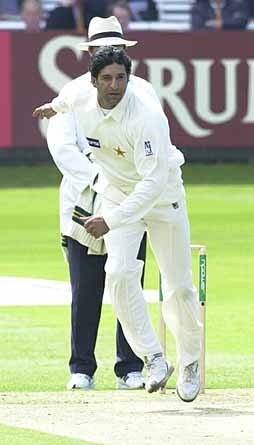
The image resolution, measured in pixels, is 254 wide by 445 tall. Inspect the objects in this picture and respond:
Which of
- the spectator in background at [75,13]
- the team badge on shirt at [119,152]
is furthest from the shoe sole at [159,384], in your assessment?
the spectator in background at [75,13]

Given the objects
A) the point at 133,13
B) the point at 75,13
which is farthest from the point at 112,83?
the point at 133,13

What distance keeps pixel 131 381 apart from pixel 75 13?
1629cm

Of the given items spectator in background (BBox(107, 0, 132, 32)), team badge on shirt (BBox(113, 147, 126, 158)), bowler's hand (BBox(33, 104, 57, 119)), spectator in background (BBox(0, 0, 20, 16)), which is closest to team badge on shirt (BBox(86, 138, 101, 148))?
team badge on shirt (BBox(113, 147, 126, 158))

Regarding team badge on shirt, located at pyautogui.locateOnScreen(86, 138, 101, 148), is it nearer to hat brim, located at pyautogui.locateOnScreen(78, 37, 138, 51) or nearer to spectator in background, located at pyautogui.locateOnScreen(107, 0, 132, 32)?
hat brim, located at pyautogui.locateOnScreen(78, 37, 138, 51)

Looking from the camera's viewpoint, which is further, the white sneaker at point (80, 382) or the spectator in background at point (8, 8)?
the spectator in background at point (8, 8)

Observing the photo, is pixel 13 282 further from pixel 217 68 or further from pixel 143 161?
pixel 217 68

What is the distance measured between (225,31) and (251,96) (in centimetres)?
103

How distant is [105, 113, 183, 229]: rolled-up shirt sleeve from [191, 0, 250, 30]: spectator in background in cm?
1783

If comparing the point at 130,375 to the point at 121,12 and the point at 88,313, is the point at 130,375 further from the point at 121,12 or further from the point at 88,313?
the point at 121,12

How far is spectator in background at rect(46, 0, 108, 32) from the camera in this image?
82.4 feet

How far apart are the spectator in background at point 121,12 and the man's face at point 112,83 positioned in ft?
52.9

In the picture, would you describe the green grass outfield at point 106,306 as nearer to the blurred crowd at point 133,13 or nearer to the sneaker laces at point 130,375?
the sneaker laces at point 130,375

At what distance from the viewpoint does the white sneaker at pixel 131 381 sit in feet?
31.9

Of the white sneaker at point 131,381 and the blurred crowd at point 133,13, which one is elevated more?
the white sneaker at point 131,381
